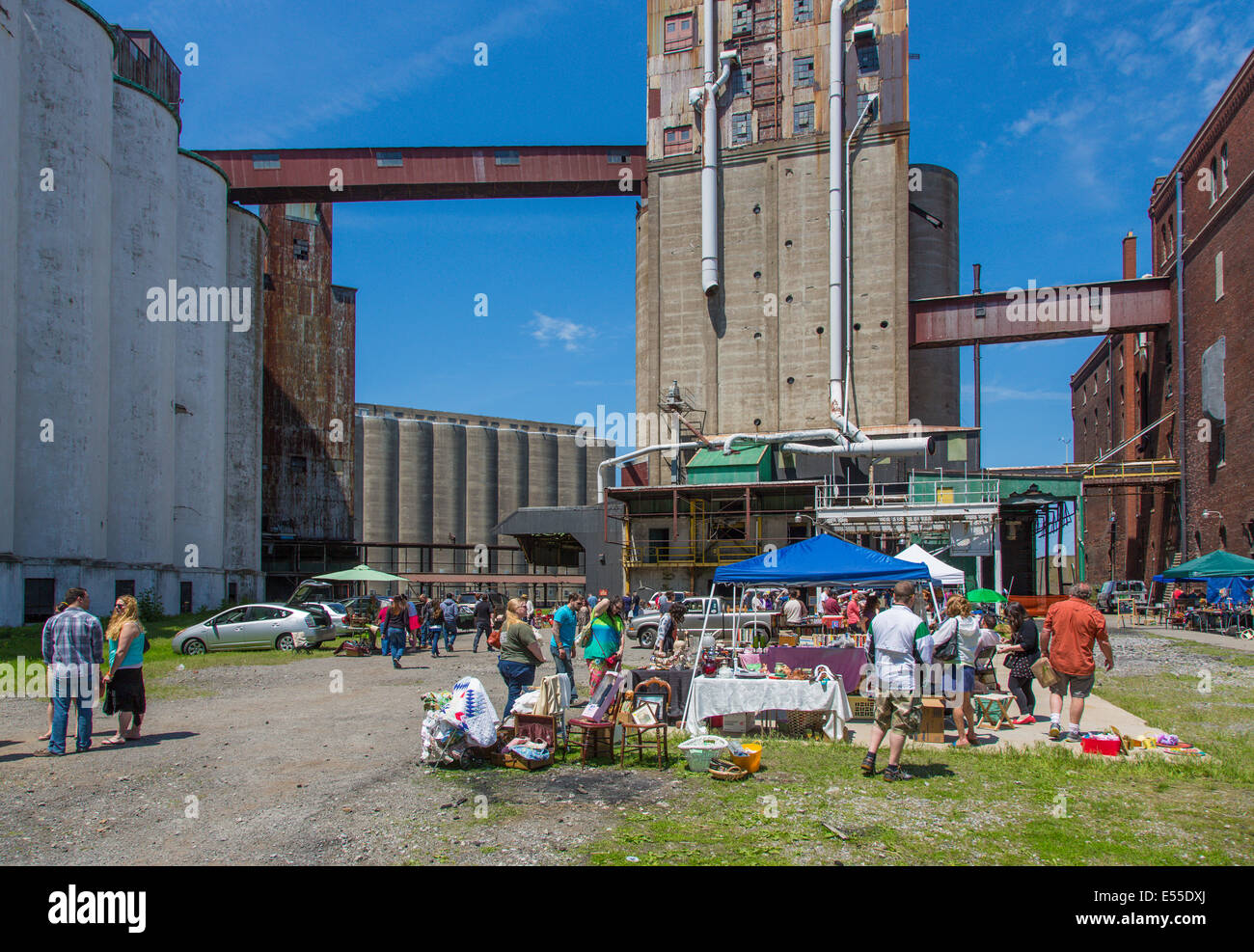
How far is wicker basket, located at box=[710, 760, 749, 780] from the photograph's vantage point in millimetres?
8867

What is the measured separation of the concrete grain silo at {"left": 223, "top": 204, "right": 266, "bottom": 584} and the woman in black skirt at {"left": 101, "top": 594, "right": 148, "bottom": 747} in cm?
3933

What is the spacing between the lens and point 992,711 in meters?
12.0

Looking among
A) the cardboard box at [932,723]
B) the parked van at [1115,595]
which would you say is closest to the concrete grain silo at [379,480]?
the parked van at [1115,595]

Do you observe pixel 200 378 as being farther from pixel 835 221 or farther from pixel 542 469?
pixel 542 469

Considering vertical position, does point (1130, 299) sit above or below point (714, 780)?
above

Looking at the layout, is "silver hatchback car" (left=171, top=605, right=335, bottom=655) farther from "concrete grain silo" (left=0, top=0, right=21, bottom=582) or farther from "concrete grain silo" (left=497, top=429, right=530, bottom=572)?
"concrete grain silo" (left=497, top=429, right=530, bottom=572)

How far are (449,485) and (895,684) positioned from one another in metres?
79.0

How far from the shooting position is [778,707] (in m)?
11.0

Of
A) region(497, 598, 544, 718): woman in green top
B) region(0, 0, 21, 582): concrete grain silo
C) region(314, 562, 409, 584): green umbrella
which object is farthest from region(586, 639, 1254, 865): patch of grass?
region(0, 0, 21, 582): concrete grain silo

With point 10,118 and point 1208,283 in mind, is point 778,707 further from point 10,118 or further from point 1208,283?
point 1208,283

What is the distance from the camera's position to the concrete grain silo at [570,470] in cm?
9444

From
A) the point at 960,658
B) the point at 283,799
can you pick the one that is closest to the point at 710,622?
the point at 960,658
